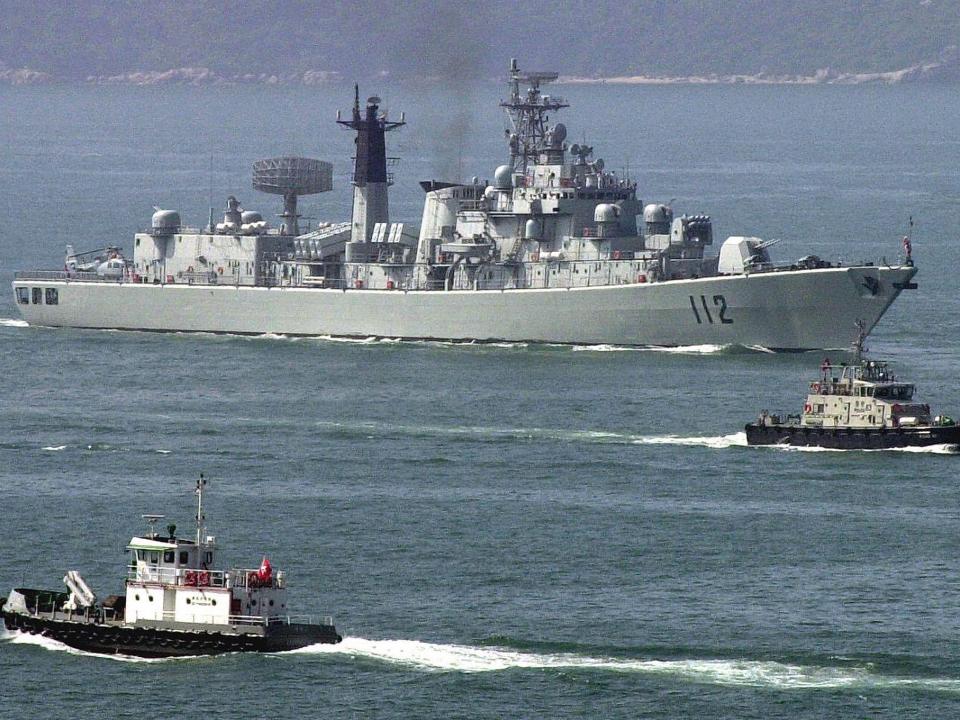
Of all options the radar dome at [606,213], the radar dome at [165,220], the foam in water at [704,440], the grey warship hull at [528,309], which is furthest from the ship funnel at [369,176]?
the foam in water at [704,440]

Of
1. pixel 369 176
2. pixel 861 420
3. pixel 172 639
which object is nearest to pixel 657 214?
pixel 369 176

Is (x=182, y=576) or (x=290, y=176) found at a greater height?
(x=290, y=176)

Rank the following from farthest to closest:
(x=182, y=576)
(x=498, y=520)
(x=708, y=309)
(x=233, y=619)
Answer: (x=708, y=309)
(x=498, y=520)
(x=182, y=576)
(x=233, y=619)

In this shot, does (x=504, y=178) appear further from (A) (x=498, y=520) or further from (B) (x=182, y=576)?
(B) (x=182, y=576)

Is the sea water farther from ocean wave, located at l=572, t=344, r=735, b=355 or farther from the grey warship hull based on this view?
the grey warship hull

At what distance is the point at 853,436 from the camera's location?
7538 centimetres

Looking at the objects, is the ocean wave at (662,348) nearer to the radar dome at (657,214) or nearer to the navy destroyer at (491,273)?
the navy destroyer at (491,273)

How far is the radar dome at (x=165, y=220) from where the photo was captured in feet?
360

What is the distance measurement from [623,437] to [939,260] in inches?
2143

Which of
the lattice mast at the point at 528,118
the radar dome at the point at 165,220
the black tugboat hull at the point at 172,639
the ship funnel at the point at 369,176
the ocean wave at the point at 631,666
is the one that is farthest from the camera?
the radar dome at the point at 165,220

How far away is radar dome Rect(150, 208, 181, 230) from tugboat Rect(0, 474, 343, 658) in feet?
187

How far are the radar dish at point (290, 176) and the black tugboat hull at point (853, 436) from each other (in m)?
40.5

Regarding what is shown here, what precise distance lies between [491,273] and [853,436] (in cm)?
2961

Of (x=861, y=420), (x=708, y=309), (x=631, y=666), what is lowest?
(x=631, y=666)
